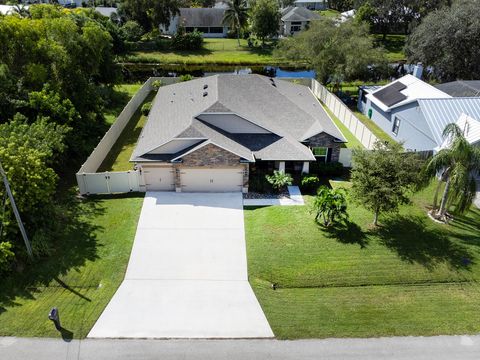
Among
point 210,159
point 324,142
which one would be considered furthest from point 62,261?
point 324,142

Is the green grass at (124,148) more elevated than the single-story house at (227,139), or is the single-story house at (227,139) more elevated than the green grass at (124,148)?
the single-story house at (227,139)

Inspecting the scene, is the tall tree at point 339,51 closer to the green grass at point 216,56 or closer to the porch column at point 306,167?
the green grass at point 216,56

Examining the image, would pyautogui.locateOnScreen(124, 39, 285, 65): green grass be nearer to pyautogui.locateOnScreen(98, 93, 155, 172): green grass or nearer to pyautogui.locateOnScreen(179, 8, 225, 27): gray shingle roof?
pyautogui.locateOnScreen(179, 8, 225, 27): gray shingle roof

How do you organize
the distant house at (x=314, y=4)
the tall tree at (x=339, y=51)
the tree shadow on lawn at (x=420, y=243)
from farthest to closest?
the distant house at (x=314, y=4), the tall tree at (x=339, y=51), the tree shadow on lawn at (x=420, y=243)

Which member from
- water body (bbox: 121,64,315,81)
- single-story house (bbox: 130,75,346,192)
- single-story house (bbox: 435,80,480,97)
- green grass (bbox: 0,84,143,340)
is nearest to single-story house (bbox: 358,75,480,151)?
single-story house (bbox: 435,80,480,97)

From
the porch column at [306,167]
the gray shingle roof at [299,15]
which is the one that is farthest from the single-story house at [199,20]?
the porch column at [306,167]

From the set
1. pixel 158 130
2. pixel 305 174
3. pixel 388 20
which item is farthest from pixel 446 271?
pixel 388 20

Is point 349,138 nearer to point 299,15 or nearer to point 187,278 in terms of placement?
point 187,278
